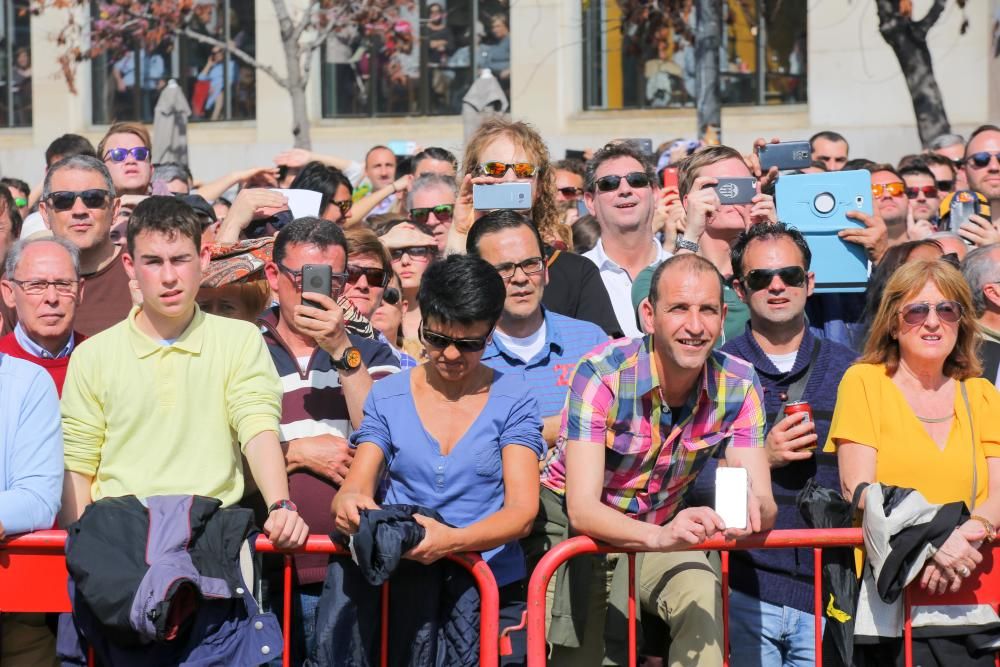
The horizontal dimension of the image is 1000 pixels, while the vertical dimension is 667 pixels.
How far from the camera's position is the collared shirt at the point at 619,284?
6.34 meters

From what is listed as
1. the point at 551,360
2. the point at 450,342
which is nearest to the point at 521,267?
the point at 551,360

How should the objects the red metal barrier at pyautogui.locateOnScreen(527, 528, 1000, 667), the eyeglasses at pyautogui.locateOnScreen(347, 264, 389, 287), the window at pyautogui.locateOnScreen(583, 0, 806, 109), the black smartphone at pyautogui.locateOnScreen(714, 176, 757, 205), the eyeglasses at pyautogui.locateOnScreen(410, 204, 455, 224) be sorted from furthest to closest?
the window at pyautogui.locateOnScreen(583, 0, 806, 109), the eyeglasses at pyautogui.locateOnScreen(410, 204, 455, 224), the black smartphone at pyautogui.locateOnScreen(714, 176, 757, 205), the eyeglasses at pyautogui.locateOnScreen(347, 264, 389, 287), the red metal barrier at pyautogui.locateOnScreen(527, 528, 1000, 667)

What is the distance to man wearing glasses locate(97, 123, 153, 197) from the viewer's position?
7895 mm

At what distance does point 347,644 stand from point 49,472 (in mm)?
1073

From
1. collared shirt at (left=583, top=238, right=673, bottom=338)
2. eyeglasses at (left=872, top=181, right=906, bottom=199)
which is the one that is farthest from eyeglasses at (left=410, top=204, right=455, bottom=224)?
eyeglasses at (left=872, top=181, right=906, bottom=199)

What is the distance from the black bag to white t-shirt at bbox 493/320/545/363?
1.14 m

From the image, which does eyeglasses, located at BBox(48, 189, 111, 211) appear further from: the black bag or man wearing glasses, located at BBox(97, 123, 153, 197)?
the black bag

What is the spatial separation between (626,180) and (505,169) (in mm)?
548

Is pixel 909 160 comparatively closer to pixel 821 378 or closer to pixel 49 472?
pixel 821 378

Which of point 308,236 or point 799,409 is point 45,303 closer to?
point 308,236

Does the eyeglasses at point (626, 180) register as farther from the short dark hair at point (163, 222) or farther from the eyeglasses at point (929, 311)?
the short dark hair at point (163, 222)

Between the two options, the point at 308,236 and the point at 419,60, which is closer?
the point at 308,236

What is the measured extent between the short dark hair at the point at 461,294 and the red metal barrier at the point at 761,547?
78 cm

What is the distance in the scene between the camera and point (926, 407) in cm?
494
